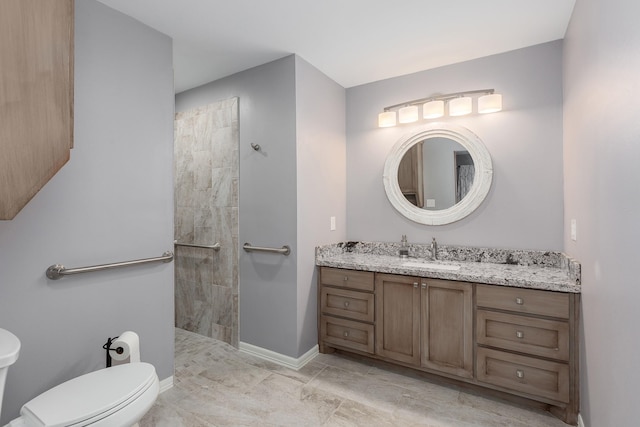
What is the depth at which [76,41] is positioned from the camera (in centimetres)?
173

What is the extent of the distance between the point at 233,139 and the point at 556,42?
262 cm

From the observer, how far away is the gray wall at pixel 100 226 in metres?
1.56

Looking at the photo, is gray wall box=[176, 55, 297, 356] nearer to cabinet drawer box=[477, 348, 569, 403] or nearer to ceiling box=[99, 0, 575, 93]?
ceiling box=[99, 0, 575, 93]

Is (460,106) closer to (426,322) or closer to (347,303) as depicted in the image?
(426,322)

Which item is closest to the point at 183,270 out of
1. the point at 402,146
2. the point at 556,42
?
the point at 402,146

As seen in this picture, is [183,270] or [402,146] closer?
[402,146]

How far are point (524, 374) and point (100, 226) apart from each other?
8.81ft

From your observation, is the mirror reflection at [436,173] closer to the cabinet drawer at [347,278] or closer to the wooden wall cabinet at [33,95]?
the cabinet drawer at [347,278]

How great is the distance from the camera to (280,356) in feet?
8.52

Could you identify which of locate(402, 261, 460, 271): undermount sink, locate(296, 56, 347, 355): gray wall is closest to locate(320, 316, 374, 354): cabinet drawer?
locate(296, 56, 347, 355): gray wall

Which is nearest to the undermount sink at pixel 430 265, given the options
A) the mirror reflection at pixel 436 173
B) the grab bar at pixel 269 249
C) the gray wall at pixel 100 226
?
the mirror reflection at pixel 436 173

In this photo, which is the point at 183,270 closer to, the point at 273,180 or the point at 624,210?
the point at 273,180

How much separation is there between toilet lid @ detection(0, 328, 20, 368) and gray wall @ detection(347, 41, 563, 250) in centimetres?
255

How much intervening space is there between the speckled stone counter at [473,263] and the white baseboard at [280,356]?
2.48 ft
